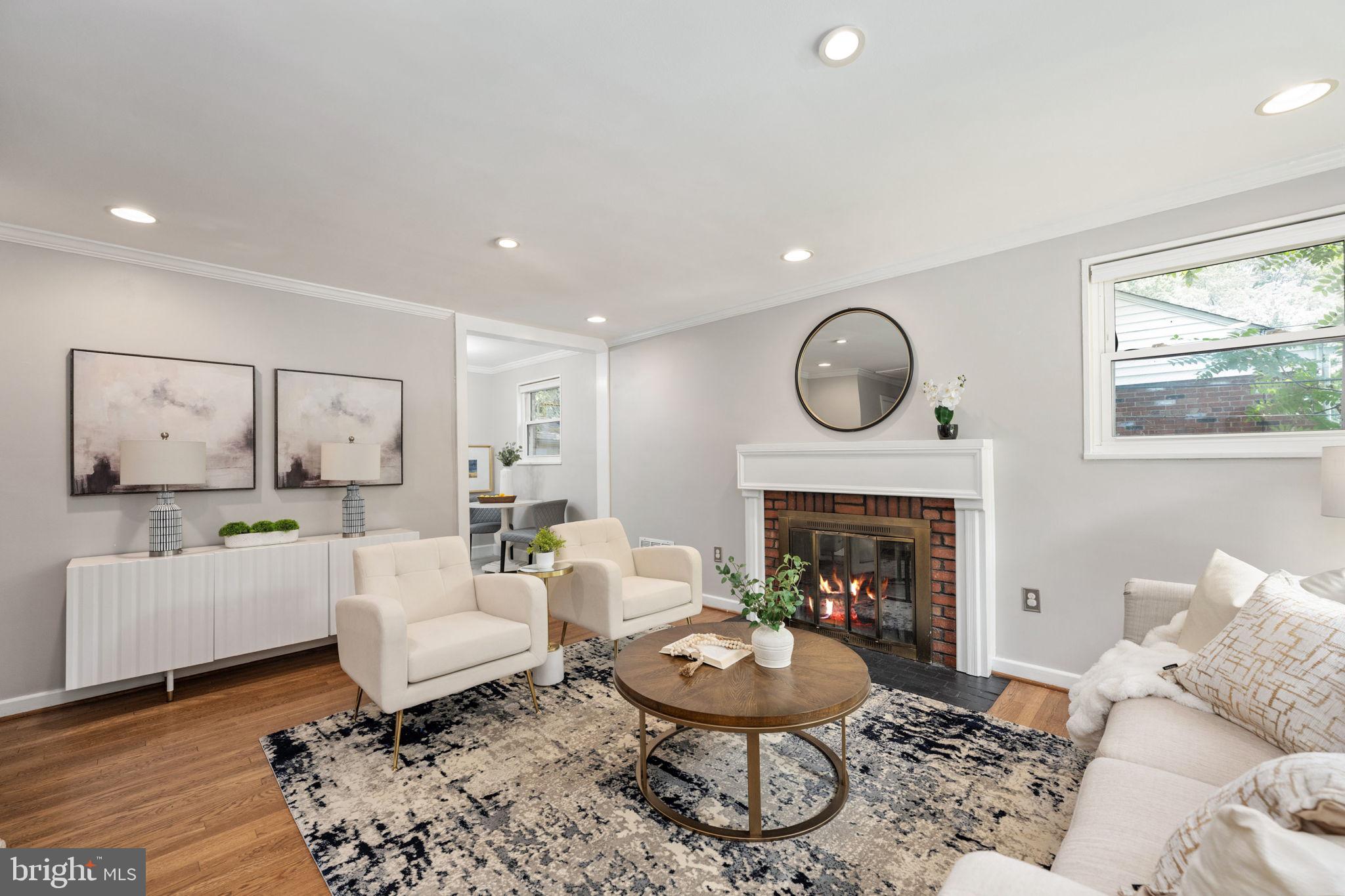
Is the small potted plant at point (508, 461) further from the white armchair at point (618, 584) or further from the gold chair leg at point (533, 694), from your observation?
the gold chair leg at point (533, 694)

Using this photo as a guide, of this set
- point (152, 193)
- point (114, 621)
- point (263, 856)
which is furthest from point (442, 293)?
point (263, 856)

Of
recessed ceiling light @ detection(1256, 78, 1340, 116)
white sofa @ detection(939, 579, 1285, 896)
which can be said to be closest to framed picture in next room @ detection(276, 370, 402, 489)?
white sofa @ detection(939, 579, 1285, 896)

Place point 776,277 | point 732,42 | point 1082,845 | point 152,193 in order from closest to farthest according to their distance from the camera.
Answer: point 1082,845
point 732,42
point 152,193
point 776,277

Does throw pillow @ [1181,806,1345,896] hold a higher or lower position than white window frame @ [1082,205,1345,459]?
lower

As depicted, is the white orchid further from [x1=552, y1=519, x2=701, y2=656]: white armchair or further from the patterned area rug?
[x1=552, y1=519, x2=701, y2=656]: white armchair

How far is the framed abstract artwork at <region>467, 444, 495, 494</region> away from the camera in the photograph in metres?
7.09

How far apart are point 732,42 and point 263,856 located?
2832 mm

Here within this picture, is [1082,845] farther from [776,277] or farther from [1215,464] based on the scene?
[776,277]

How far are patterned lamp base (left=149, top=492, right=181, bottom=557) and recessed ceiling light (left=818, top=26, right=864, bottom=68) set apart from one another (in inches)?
148

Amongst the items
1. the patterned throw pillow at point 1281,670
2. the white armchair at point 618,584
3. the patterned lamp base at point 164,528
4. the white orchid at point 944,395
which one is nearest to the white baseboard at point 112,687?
the patterned lamp base at point 164,528

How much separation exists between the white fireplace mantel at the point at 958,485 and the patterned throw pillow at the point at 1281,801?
7.78 feet

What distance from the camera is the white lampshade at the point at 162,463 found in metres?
2.88

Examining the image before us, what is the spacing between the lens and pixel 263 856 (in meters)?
1.77

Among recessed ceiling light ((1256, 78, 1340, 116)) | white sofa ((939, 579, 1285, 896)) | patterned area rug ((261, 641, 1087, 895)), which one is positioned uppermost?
recessed ceiling light ((1256, 78, 1340, 116))
